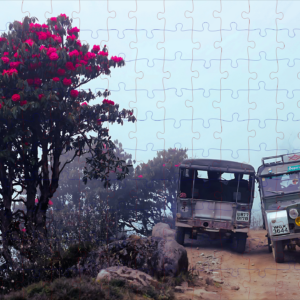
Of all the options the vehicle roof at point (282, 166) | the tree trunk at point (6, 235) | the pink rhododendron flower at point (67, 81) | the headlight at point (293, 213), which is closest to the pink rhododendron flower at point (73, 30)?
the pink rhododendron flower at point (67, 81)

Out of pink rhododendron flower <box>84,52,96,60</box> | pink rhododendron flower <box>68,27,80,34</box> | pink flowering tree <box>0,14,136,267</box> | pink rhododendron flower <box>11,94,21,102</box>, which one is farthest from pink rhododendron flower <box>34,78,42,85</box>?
pink rhododendron flower <box>68,27,80,34</box>

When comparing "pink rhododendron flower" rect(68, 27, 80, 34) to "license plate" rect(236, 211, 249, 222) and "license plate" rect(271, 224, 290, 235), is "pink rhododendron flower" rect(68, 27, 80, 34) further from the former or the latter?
"license plate" rect(271, 224, 290, 235)

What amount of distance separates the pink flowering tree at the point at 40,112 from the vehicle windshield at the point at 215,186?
138 inches

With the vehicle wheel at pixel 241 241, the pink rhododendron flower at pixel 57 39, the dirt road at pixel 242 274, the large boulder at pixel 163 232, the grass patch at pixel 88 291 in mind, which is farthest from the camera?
the large boulder at pixel 163 232

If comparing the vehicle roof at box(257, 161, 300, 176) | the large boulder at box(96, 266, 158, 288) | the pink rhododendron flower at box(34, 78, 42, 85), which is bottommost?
the large boulder at box(96, 266, 158, 288)

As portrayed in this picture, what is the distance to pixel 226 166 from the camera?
12586mm

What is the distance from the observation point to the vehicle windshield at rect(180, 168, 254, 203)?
12906 mm

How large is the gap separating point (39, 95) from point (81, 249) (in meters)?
4.08

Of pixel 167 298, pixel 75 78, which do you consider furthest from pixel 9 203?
pixel 167 298

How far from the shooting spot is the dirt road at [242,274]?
7688 millimetres

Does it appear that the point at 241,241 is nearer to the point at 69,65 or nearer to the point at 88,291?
the point at 88,291

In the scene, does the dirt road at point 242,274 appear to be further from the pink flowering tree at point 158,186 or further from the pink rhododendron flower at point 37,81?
the pink flowering tree at point 158,186

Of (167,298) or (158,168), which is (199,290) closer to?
(167,298)

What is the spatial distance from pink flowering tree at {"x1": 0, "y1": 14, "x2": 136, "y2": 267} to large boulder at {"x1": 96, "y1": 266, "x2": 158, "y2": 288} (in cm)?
193
